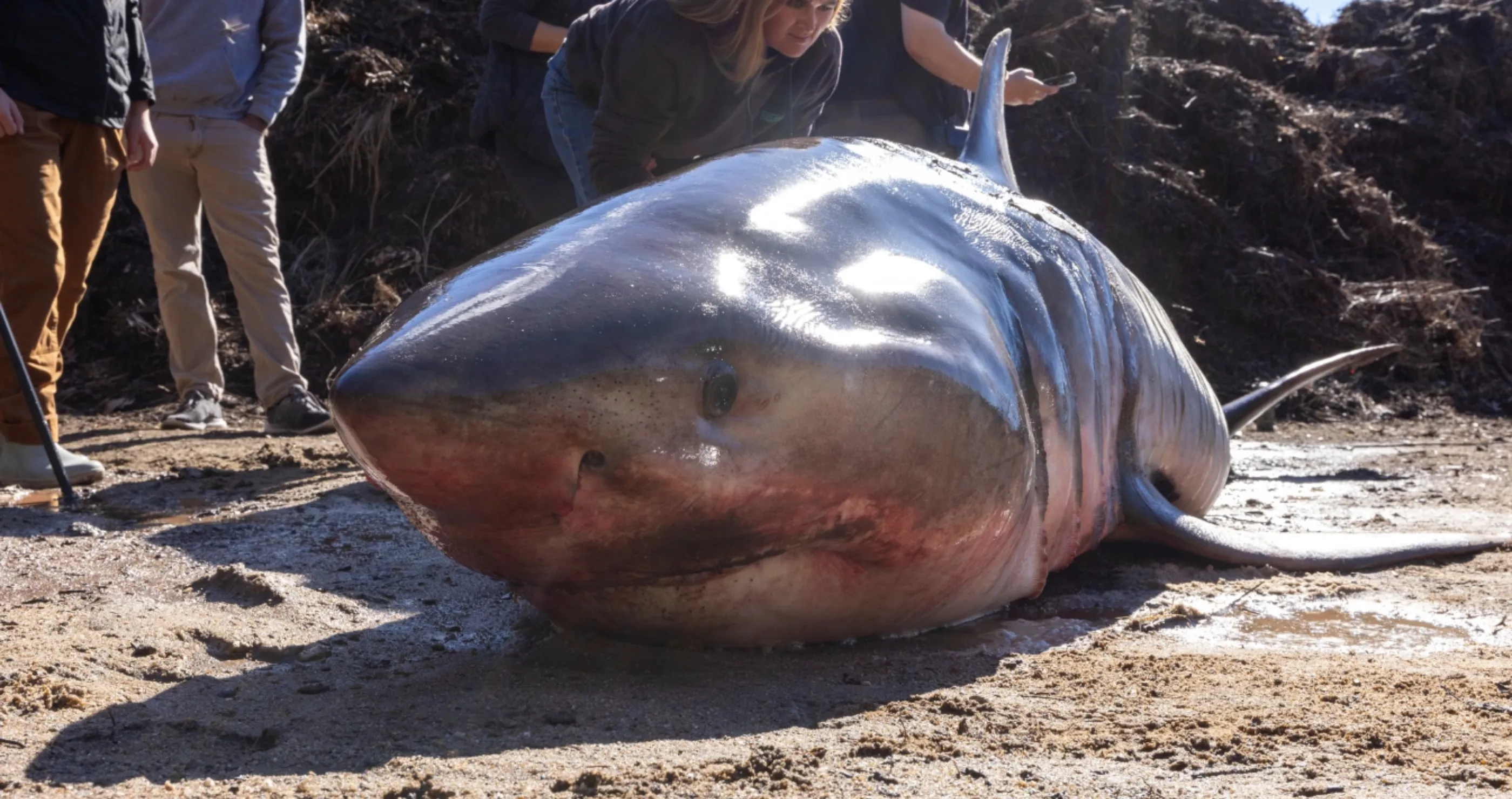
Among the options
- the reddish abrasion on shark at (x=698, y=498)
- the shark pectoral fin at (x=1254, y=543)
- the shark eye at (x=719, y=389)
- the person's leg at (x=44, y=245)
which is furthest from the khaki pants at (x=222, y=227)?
the shark eye at (x=719, y=389)

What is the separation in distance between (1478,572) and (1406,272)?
25.1 feet

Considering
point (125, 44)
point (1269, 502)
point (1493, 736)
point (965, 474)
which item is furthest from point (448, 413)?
point (1269, 502)

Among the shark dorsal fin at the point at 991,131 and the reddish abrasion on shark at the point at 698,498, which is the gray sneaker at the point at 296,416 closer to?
the shark dorsal fin at the point at 991,131

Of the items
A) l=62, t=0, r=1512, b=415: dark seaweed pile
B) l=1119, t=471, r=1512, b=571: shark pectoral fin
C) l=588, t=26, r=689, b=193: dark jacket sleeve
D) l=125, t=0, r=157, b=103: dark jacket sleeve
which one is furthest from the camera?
l=62, t=0, r=1512, b=415: dark seaweed pile

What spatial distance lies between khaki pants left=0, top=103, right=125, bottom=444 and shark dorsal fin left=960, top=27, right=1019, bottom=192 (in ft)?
8.89

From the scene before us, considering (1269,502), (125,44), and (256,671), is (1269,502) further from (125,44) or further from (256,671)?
(125,44)

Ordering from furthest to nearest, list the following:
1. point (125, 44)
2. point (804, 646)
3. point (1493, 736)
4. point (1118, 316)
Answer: point (125, 44)
point (1118, 316)
point (804, 646)
point (1493, 736)

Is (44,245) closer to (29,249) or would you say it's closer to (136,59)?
(29,249)

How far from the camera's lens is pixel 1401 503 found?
5176 mm

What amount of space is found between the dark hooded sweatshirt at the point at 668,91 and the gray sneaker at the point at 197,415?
3.03 m

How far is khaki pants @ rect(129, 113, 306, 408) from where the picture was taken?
5.93 metres

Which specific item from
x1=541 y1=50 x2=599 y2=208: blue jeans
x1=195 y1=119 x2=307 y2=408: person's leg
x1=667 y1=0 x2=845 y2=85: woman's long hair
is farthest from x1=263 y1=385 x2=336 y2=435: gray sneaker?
x1=667 y1=0 x2=845 y2=85: woman's long hair

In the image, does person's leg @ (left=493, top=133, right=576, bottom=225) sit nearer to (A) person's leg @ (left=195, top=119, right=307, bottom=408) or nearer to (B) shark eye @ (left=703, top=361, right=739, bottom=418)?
(A) person's leg @ (left=195, top=119, right=307, bottom=408)

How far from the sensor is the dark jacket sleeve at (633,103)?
3652 millimetres
